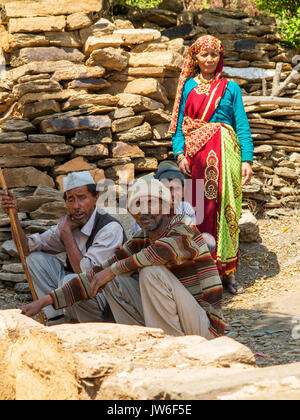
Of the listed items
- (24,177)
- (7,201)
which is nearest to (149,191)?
(7,201)

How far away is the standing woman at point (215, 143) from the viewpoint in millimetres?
4691

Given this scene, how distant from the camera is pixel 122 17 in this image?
21.1 feet

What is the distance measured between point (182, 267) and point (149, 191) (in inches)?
18.8

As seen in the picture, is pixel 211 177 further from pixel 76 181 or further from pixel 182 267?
pixel 182 267

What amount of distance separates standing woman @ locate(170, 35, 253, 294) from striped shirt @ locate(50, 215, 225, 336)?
1.41 m

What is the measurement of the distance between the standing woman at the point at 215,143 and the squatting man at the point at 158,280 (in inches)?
55.8

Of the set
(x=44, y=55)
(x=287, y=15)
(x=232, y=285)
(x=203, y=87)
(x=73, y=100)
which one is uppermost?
(x=287, y=15)

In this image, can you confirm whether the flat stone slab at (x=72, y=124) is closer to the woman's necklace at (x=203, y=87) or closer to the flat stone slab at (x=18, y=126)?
the flat stone slab at (x=18, y=126)

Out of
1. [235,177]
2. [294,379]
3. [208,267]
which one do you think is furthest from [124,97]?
[294,379]

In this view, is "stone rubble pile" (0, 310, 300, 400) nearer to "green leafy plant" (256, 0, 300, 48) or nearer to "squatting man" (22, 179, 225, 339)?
"squatting man" (22, 179, 225, 339)

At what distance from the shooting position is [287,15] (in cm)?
717

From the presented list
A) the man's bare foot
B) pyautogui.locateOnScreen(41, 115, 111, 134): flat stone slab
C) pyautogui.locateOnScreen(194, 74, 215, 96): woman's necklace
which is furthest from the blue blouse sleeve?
pyautogui.locateOnScreen(41, 115, 111, 134): flat stone slab

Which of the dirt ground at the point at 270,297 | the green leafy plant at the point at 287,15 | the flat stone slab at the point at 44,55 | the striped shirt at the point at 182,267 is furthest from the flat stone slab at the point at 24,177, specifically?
the green leafy plant at the point at 287,15

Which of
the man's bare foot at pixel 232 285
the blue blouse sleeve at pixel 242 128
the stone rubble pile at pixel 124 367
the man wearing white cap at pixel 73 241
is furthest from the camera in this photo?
Answer: the man's bare foot at pixel 232 285
